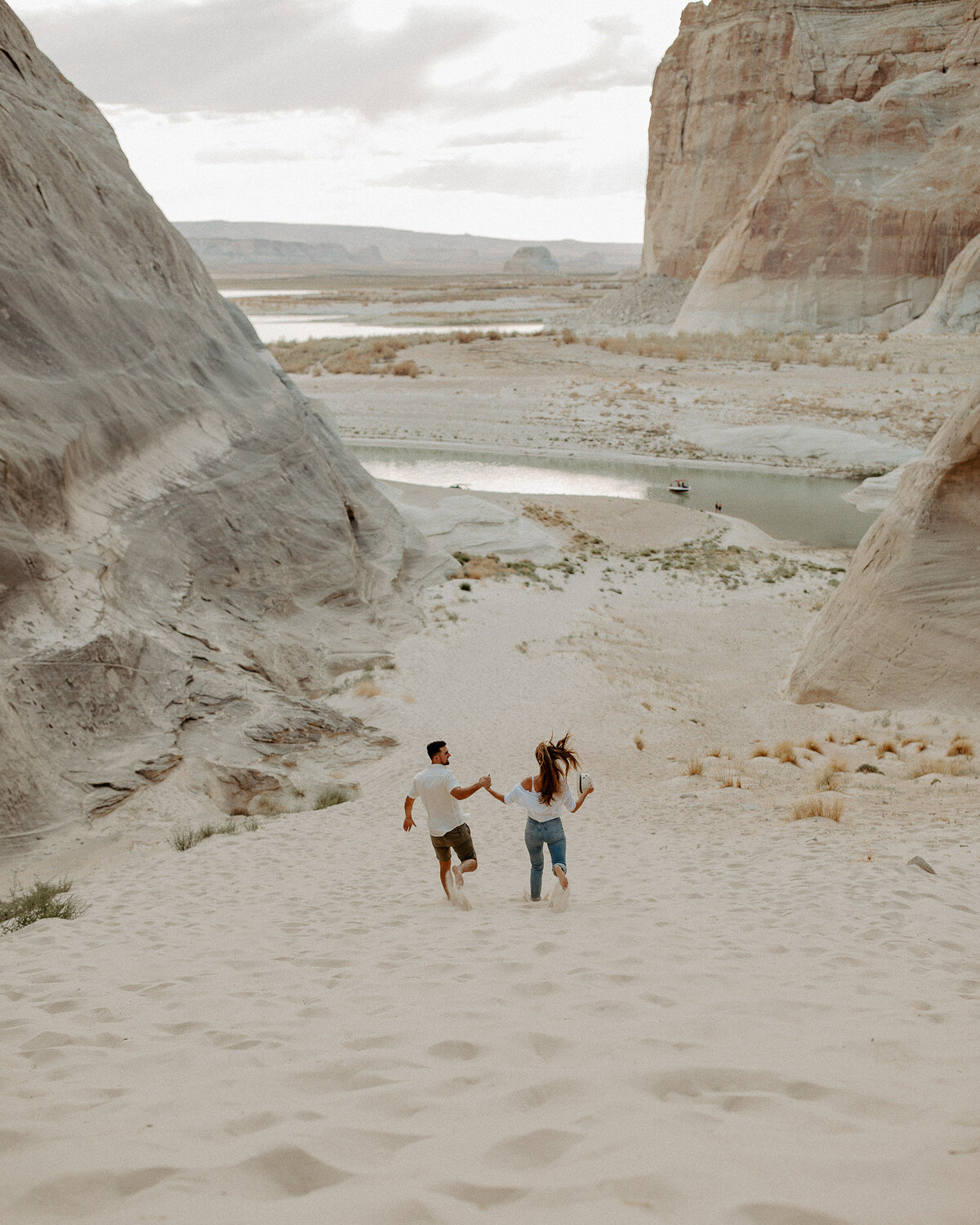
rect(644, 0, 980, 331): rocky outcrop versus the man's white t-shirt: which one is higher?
rect(644, 0, 980, 331): rocky outcrop

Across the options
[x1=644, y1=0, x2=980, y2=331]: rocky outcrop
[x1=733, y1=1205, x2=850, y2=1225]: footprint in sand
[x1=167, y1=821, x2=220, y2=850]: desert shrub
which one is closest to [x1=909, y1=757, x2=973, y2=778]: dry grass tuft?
[x1=167, y1=821, x2=220, y2=850]: desert shrub

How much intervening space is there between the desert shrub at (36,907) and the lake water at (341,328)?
7274 centimetres

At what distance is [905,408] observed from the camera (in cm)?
3994

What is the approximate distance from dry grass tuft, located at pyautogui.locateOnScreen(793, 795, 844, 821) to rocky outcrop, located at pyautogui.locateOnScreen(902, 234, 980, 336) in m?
46.1

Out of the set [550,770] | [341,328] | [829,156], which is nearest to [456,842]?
[550,770]

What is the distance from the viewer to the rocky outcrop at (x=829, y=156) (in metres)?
51.2

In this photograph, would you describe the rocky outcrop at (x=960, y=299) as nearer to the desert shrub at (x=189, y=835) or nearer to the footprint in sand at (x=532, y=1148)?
Answer: the desert shrub at (x=189, y=835)

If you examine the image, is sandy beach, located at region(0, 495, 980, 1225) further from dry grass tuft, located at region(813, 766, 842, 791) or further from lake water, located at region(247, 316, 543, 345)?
lake water, located at region(247, 316, 543, 345)

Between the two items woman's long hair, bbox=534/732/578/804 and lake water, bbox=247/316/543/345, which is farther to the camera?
lake water, bbox=247/316/543/345

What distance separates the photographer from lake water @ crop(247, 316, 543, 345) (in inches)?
3169

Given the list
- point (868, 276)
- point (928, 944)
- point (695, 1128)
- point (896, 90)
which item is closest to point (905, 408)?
point (868, 276)

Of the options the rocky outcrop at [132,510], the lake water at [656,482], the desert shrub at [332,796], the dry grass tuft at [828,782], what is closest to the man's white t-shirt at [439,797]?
the desert shrub at [332,796]

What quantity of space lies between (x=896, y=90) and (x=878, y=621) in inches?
2039

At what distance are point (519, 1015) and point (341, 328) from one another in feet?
296
